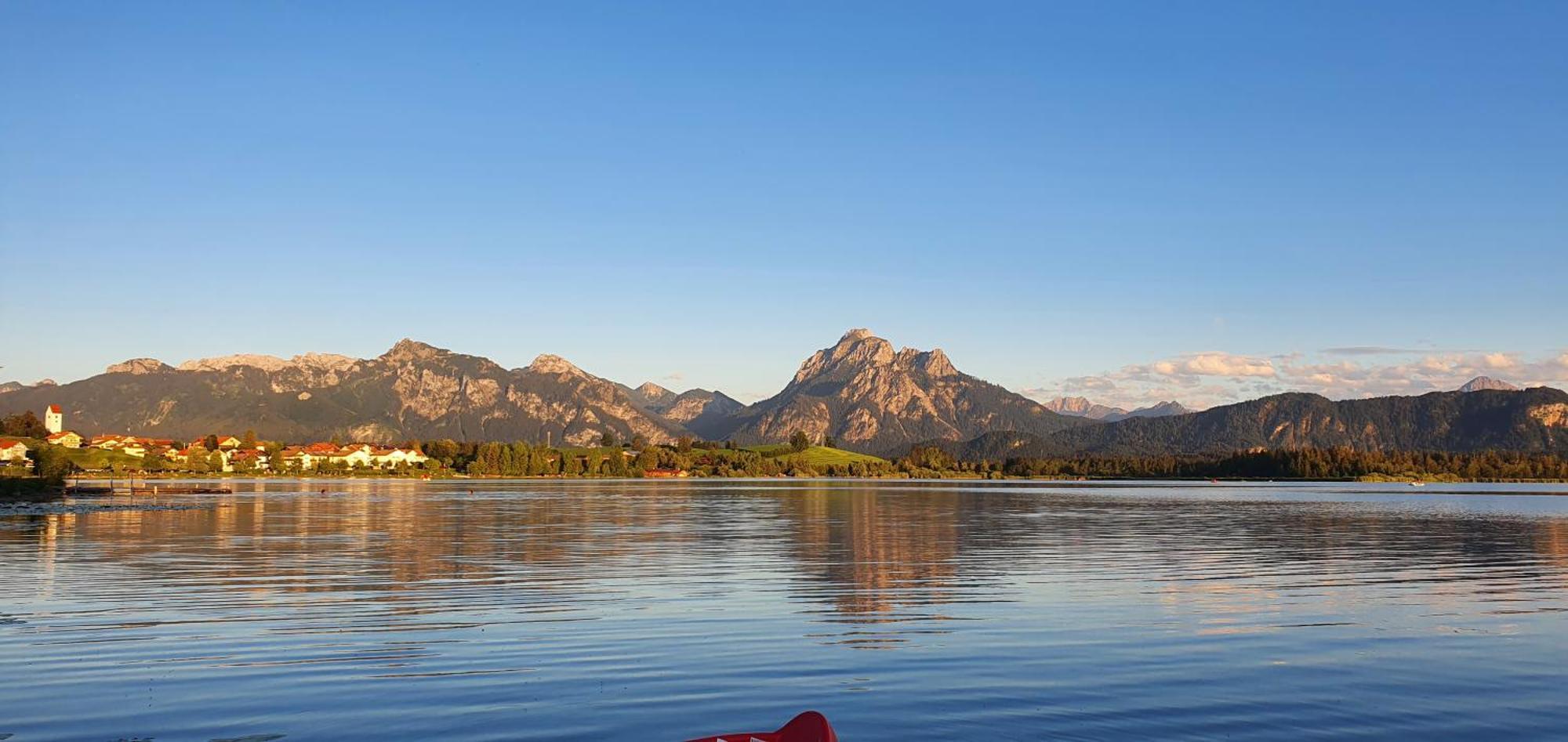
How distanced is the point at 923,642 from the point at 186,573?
3066 cm

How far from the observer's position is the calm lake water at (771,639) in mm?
19516

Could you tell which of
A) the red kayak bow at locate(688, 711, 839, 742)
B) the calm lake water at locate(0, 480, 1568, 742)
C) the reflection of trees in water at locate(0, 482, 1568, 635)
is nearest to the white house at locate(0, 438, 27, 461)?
the reflection of trees in water at locate(0, 482, 1568, 635)

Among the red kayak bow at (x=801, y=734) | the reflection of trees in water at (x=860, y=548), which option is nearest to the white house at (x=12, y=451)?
the reflection of trees in water at (x=860, y=548)

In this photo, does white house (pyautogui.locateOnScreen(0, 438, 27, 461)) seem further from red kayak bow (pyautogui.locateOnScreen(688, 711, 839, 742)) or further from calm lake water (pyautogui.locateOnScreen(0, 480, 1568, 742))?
red kayak bow (pyautogui.locateOnScreen(688, 711, 839, 742))

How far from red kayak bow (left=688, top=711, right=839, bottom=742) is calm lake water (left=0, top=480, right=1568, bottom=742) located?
3976 millimetres

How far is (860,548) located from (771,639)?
3229 centimetres

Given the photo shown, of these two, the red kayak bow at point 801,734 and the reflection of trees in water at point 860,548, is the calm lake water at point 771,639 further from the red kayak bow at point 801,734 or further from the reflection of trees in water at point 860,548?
the red kayak bow at point 801,734

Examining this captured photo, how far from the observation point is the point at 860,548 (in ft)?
197

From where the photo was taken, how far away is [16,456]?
18188 cm

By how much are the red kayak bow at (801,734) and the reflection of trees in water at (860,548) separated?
58.8ft

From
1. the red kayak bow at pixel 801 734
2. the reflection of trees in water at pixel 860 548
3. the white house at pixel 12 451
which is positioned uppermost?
the white house at pixel 12 451

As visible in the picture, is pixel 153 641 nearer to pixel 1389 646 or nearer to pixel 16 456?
pixel 1389 646

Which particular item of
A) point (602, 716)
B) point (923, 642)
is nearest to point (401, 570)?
point (923, 642)

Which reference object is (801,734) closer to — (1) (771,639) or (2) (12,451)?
(1) (771,639)
